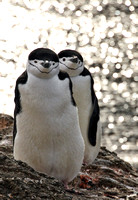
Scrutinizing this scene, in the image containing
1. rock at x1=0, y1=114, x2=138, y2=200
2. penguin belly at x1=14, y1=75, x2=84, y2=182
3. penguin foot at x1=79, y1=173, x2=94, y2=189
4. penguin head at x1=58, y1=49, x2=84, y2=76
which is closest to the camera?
rock at x1=0, y1=114, x2=138, y2=200

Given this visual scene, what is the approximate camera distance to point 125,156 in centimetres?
3253

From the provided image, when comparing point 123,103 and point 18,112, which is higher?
point 18,112

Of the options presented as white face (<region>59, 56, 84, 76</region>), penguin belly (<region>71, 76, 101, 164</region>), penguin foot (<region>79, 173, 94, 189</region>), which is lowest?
penguin foot (<region>79, 173, 94, 189</region>)

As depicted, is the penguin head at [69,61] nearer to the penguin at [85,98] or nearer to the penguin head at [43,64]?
the penguin at [85,98]

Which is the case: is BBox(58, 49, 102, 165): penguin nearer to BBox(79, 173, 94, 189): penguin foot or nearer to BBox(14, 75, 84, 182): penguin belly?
BBox(79, 173, 94, 189): penguin foot

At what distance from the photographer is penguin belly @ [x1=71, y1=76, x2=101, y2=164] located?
10.4 m

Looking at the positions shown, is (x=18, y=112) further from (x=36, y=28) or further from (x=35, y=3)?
(x=35, y=3)

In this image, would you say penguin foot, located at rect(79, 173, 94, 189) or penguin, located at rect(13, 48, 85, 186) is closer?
penguin, located at rect(13, 48, 85, 186)

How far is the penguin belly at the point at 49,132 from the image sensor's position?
799cm

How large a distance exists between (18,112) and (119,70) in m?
42.8

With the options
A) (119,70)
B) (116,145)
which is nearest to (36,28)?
(119,70)

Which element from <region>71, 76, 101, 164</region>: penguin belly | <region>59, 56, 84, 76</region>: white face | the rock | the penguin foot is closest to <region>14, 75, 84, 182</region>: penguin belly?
the rock

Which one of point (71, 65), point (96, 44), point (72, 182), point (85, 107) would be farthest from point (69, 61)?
point (96, 44)

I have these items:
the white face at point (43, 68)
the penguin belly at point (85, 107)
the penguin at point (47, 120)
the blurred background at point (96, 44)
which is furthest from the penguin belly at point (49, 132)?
the blurred background at point (96, 44)
